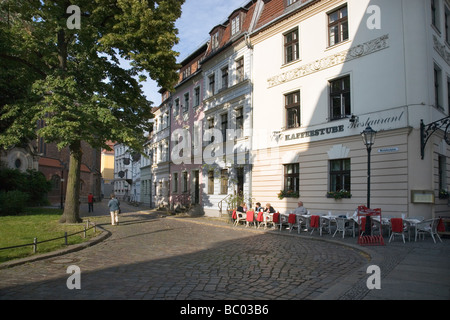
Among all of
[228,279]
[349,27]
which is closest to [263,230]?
[228,279]

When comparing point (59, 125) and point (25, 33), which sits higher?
point (25, 33)

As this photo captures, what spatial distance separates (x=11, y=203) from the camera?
2061cm

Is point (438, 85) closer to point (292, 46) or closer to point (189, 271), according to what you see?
point (292, 46)

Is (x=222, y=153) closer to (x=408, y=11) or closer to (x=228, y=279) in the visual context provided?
(x=408, y=11)

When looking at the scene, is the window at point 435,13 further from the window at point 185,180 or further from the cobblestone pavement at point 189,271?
the window at point 185,180

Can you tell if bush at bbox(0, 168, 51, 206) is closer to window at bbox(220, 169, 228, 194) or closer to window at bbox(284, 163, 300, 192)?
window at bbox(220, 169, 228, 194)

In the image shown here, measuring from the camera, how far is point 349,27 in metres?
15.8

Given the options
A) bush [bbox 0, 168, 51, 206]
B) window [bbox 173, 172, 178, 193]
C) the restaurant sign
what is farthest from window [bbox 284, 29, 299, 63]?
bush [bbox 0, 168, 51, 206]

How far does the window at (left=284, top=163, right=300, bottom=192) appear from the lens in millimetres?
17938

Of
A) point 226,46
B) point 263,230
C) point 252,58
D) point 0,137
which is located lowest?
point 263,230

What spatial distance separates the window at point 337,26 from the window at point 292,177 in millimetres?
6623

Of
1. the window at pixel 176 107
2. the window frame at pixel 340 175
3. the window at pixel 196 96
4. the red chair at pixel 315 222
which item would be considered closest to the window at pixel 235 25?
the window at pixel 196 96
